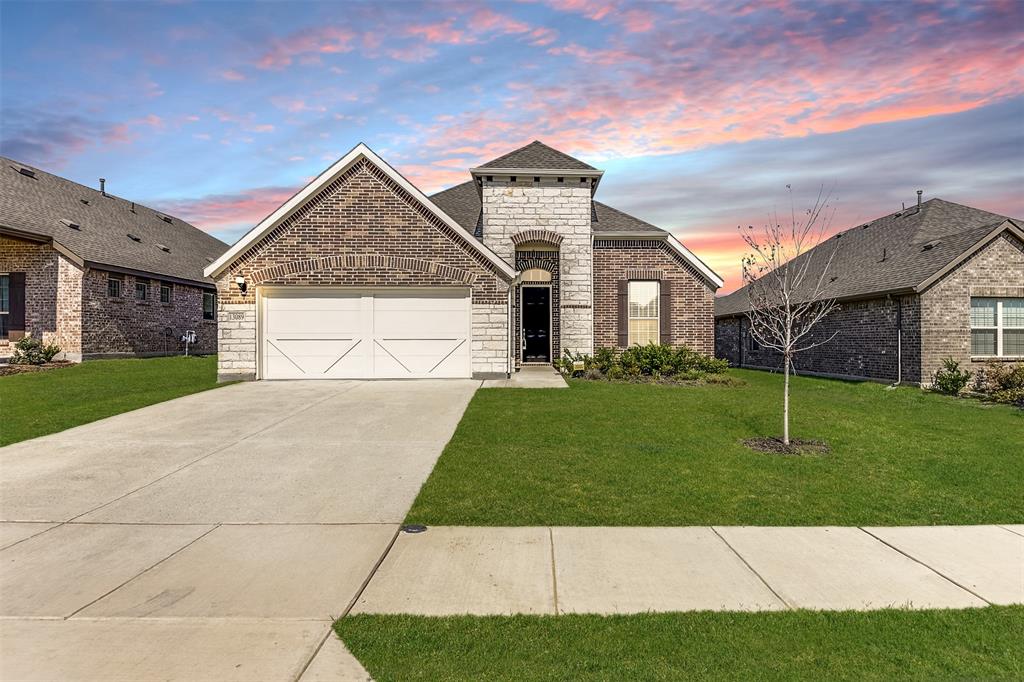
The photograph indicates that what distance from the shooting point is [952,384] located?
16.2 m

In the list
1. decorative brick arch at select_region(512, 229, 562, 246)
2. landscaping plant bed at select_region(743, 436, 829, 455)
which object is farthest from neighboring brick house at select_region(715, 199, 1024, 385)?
landscaping plant bed at select_region(743, 436, 829, 455)

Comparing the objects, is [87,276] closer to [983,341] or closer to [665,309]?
[665,309]

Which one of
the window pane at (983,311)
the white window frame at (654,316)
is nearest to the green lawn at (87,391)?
the white window frame at (654,316)

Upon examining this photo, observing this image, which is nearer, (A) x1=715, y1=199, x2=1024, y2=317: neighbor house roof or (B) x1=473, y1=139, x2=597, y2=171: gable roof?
(A) x1=715, y1=199, x2=1024, y2=317: neighbor house roof

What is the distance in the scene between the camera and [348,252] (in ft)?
52.2

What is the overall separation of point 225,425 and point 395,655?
8.22m

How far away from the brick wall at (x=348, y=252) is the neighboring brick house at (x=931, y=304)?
43.9ft

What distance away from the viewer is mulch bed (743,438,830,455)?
8422 mm

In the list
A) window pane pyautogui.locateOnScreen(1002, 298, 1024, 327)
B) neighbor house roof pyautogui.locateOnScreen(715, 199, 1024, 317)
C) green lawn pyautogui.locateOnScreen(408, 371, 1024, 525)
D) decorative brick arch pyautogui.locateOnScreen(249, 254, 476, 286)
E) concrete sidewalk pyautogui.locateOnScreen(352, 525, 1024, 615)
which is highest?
neighbor house roof pyautogui.locateOnScreen(715, 199, 1024, 317)

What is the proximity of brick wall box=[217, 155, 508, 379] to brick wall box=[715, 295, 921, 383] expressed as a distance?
526 inches

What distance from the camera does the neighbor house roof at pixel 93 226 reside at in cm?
2122

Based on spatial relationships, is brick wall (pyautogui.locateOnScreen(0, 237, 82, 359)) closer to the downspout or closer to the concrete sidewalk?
the concrete sidewalk

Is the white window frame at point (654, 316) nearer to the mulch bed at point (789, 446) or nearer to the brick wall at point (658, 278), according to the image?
the brick wall at point (658, 278)

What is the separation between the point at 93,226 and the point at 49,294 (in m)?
4.51
